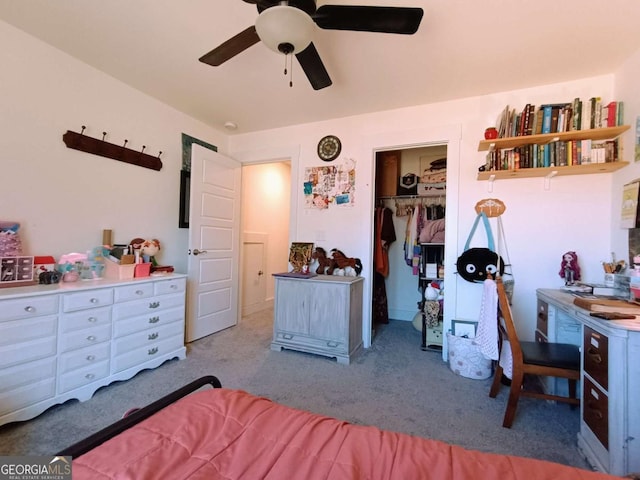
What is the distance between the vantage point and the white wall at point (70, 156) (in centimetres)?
203

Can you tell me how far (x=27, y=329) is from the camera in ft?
5.65

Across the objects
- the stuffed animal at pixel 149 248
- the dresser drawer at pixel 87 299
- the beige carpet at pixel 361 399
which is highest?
the stuffed animal at pixel 149 248

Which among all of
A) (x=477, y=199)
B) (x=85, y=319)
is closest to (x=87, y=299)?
(x=85, y=319)

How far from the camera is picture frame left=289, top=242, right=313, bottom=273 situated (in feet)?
10.5

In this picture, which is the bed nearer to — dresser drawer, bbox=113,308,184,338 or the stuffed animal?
dresser drawer, bbox=113,308,184,338

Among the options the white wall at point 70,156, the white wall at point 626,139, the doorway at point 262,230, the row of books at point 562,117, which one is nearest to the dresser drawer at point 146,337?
the white wall at point 70,156

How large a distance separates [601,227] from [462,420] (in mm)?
1973

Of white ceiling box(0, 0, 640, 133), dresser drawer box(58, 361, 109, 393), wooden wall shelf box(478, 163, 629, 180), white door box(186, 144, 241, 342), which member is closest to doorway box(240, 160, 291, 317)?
white door box(186, 144, 241, 342)

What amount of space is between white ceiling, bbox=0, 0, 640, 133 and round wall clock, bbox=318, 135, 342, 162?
0.46 metres

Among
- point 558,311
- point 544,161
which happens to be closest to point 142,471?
point 558,311

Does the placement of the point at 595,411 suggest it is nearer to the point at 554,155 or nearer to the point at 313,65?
the point at 554,155

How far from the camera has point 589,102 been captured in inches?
87.8

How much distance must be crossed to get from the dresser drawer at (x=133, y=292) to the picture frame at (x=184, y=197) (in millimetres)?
1036
